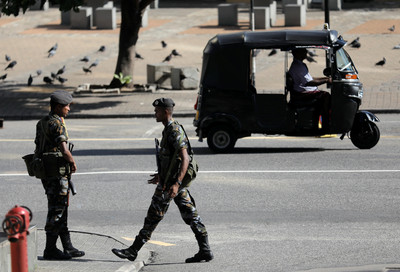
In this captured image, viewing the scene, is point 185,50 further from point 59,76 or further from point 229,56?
point 229,56

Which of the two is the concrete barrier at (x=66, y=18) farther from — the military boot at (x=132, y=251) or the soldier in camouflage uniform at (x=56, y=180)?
the military boot at (x=132, y=251)

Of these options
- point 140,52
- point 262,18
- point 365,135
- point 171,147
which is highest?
point 171,147

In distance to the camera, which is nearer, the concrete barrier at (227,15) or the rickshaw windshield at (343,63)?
the rickshaw windshield at (343,63)

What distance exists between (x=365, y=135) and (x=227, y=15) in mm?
23159

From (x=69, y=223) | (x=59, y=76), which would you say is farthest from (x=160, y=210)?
(x=59, y=76)

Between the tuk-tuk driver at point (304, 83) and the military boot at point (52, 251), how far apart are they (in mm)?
7950

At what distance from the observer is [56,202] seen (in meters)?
9.96

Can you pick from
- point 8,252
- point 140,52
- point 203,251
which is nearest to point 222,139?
point 203,251

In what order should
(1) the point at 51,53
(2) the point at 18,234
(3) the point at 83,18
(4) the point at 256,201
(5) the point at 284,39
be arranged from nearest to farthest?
(2) the point at 18,234, (4) the point at 256,201, (5) the point at 284,39, (1) the point at 51,53, (3) the point at 83,18

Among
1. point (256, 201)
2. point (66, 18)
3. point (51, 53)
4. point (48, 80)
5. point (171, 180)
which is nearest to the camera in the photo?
point (171, 180)

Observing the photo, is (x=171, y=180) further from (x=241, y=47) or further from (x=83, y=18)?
(x=83, y=18)

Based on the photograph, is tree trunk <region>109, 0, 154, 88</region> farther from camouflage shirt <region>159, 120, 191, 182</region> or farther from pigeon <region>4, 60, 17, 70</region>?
camouflage shirt <region>159, 120, 191, 182</region>

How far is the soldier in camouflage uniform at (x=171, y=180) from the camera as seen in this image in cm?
975

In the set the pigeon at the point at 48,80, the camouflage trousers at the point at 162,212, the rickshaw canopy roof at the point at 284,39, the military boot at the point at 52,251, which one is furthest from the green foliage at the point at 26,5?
the camouflage trousers at the point at 162,212
